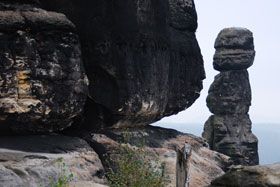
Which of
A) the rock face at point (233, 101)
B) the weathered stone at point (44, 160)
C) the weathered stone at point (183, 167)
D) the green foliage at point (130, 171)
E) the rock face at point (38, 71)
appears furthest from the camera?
the rock face at point (233, 101)

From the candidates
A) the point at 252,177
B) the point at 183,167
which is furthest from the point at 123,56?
the point at 252,177

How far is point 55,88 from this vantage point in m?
13.0

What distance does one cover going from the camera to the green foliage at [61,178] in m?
11.3

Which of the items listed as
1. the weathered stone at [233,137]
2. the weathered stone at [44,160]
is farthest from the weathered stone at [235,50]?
the weathered stone at [44,160]

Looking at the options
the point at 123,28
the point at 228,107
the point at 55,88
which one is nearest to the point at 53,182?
the point at 55,88

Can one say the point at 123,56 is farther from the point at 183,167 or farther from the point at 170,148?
the point at 183,167

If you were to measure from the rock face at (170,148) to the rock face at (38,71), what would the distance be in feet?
6.15

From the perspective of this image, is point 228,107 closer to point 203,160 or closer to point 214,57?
point 214,57

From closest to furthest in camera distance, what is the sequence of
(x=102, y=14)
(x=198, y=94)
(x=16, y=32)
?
(x=16, y=32)
(x=102, y=14)
(x=198, y=94)

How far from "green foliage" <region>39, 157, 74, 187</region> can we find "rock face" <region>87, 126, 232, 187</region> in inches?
103

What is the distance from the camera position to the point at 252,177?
8516 mm

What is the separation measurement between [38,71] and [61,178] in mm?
2760

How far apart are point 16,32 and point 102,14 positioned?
3.27 m

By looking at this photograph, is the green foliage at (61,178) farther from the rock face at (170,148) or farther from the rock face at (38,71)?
the rock face at (170,148)
